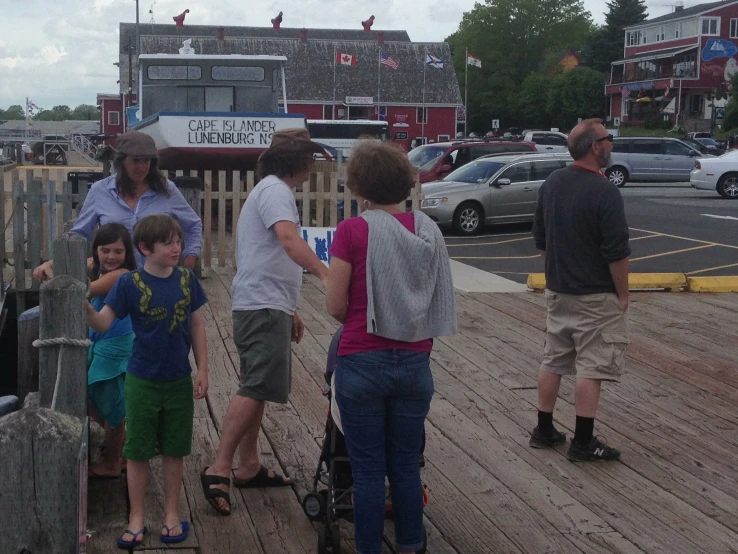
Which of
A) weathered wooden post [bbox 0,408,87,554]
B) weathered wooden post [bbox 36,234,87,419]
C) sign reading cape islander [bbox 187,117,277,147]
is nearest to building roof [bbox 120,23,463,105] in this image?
sign reading cape islander [bbox 187,117,277,147]

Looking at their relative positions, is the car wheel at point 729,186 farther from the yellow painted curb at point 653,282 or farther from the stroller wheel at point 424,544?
the stroller wheel at point 424,544

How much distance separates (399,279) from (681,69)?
8335 cm

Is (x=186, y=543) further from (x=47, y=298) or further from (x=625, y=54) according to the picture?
(x=625, y=54)

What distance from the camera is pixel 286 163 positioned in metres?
4.67

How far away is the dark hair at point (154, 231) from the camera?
4254mm

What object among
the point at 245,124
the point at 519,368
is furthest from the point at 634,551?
the point at 245,124

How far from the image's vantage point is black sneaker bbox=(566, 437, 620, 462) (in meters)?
5.57

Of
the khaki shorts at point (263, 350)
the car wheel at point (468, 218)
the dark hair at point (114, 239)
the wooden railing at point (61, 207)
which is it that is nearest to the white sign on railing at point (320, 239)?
the wooden railing at point (61, 207)

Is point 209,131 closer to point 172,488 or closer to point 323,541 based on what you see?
point 172,488

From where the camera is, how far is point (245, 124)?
1634cm

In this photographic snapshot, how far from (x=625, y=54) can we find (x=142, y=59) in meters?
82.5

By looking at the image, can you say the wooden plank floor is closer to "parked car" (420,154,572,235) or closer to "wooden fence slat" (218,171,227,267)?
"wooden fence slat" (218,171,227,267)

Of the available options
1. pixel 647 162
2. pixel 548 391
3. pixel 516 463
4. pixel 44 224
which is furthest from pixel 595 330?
pixel 647 162

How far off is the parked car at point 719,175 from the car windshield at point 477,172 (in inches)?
397
